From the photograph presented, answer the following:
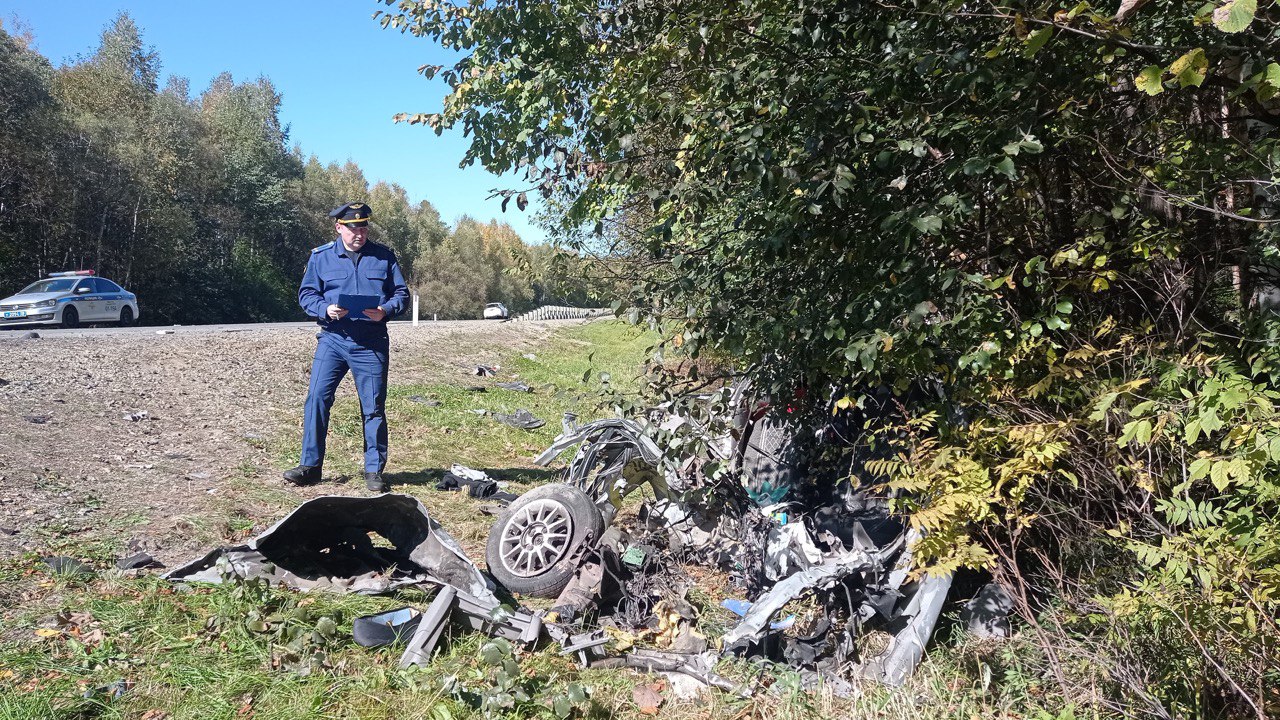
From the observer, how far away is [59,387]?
9617 mm

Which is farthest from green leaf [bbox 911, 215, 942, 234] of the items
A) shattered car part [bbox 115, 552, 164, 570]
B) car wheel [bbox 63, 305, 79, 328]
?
car wheel [bbox 63, 305, 79, 328]

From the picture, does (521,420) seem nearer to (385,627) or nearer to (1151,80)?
(385,627)

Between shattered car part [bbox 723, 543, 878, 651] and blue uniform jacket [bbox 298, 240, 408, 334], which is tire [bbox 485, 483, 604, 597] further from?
blue uniform jacket [bbox 298, 240, 408, 334]

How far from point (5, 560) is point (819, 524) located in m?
4.45

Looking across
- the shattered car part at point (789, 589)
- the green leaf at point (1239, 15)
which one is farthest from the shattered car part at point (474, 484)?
the green leaf at point (1239, 15)

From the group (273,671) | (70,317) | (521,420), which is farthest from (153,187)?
(273,671)

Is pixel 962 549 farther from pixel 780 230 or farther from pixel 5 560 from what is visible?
pixel 5 560

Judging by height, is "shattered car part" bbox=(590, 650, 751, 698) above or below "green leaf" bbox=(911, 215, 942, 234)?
below

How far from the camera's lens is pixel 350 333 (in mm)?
6910

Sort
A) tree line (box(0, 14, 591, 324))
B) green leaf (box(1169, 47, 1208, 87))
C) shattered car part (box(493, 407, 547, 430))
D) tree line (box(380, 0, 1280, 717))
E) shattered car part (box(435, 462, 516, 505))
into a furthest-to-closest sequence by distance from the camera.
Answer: tree line (box(0, 14, 591, 324))
shattered car part (box(493, 407, 547, 430))
shattered car part (box(435, 462, 516, 505))
tree line (box(380, 0, 1280, 717))
green leaf (box(1169, 47, 1208, 87))

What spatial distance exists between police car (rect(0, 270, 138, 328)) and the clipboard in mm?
19647

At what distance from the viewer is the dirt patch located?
5.38m

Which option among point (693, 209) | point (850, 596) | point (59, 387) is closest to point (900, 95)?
point (693, 209)

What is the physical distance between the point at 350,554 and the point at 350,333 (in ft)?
8.10
